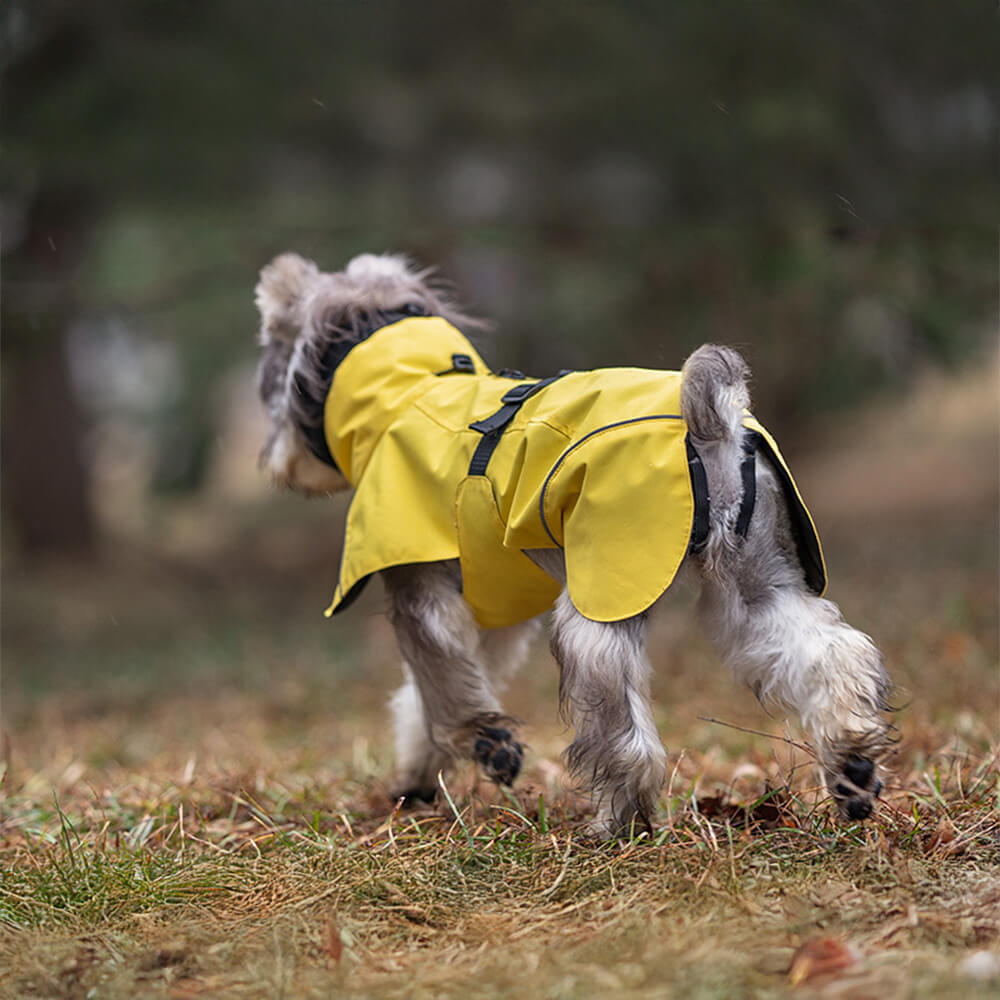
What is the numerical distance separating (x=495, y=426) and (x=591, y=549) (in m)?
0.60

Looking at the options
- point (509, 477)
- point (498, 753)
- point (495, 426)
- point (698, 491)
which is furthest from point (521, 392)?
point (498, 753)

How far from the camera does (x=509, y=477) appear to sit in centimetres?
349

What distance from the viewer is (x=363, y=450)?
4191 mm

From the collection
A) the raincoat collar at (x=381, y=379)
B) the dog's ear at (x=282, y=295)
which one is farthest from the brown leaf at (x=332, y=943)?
the dog's ear at (x=282, y=295)

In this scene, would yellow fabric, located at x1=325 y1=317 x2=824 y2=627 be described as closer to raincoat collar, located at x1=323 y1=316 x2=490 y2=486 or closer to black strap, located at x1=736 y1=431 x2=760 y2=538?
raincoat collar, located at x1=323 y1=316 x2=490 y2=486

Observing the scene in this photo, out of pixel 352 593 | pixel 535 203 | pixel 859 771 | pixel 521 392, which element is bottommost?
pixel 859 771

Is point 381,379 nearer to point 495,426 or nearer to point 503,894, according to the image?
point 495,426

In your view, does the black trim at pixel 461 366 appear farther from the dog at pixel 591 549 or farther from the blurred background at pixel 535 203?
the blurred background at pixel 535 203

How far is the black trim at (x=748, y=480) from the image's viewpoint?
3.16 metres

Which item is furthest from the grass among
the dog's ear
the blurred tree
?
the blurred tree

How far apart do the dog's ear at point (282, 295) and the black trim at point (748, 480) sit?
218 cm

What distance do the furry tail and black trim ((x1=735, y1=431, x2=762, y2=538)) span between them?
5 cm

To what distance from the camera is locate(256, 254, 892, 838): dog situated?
313 cm

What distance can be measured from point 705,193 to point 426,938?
5.97 meters
